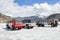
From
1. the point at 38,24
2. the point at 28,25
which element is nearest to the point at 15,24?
the point at 28,25

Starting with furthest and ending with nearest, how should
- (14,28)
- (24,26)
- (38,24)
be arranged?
(38,24) → (24,26) → (14,28)

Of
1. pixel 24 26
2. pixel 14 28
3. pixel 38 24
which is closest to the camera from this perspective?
pixel 14 28

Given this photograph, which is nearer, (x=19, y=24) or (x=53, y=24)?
(x=19, y=24)

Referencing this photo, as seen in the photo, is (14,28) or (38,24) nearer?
(14,28)

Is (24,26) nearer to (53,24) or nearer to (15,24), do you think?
(15,24)

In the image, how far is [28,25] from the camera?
79.7 ft

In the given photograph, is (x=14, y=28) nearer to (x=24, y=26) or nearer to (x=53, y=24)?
(x=24, y=26)

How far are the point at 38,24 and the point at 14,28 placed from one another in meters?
8.16

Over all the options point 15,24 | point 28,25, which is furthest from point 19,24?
point 28,25

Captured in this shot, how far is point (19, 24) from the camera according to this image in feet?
74.0

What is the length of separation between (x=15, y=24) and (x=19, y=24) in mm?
606

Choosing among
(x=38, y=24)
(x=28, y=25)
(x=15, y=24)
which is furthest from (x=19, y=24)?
(x=38, y=24)

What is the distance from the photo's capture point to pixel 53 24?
2945 centimetres

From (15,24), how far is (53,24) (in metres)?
9.70
